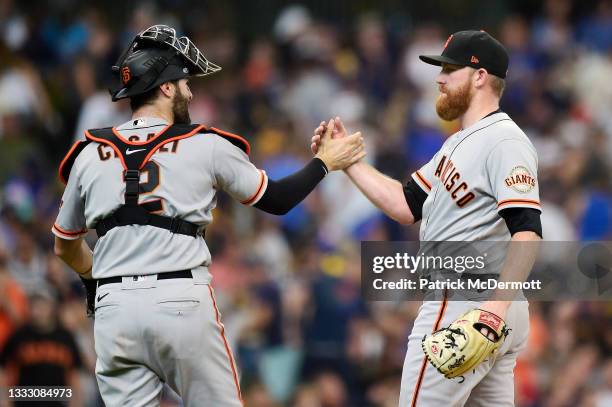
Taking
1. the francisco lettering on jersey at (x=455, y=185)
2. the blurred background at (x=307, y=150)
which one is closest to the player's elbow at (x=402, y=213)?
the francisco lettering on jersey at (x=455, y=185)

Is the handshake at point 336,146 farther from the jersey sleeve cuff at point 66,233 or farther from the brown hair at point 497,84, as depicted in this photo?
the jersey sleeve cuff at point 66,233

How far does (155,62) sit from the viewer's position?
522cm

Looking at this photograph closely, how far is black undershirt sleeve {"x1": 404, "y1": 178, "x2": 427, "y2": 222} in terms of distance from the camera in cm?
587

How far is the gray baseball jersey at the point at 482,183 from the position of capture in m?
5.01

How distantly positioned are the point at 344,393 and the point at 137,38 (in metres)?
4.74

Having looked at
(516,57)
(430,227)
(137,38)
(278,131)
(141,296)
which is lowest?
(141,296)

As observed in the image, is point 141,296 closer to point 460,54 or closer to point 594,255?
point 460,54

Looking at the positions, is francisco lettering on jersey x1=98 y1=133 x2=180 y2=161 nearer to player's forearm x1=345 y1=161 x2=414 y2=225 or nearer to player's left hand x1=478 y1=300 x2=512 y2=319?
player's forearm x1=345 y1=161 x2=414 y2=225

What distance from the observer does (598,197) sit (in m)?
10.7

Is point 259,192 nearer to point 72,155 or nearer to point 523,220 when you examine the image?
point 72,155

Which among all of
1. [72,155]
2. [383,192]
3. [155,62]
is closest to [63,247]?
[72,155]

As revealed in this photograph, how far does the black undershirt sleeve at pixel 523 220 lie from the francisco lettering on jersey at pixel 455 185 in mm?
292

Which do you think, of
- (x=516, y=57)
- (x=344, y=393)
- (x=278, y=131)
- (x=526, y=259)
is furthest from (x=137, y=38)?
(x=516, y=57)

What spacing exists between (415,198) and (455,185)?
60cm
